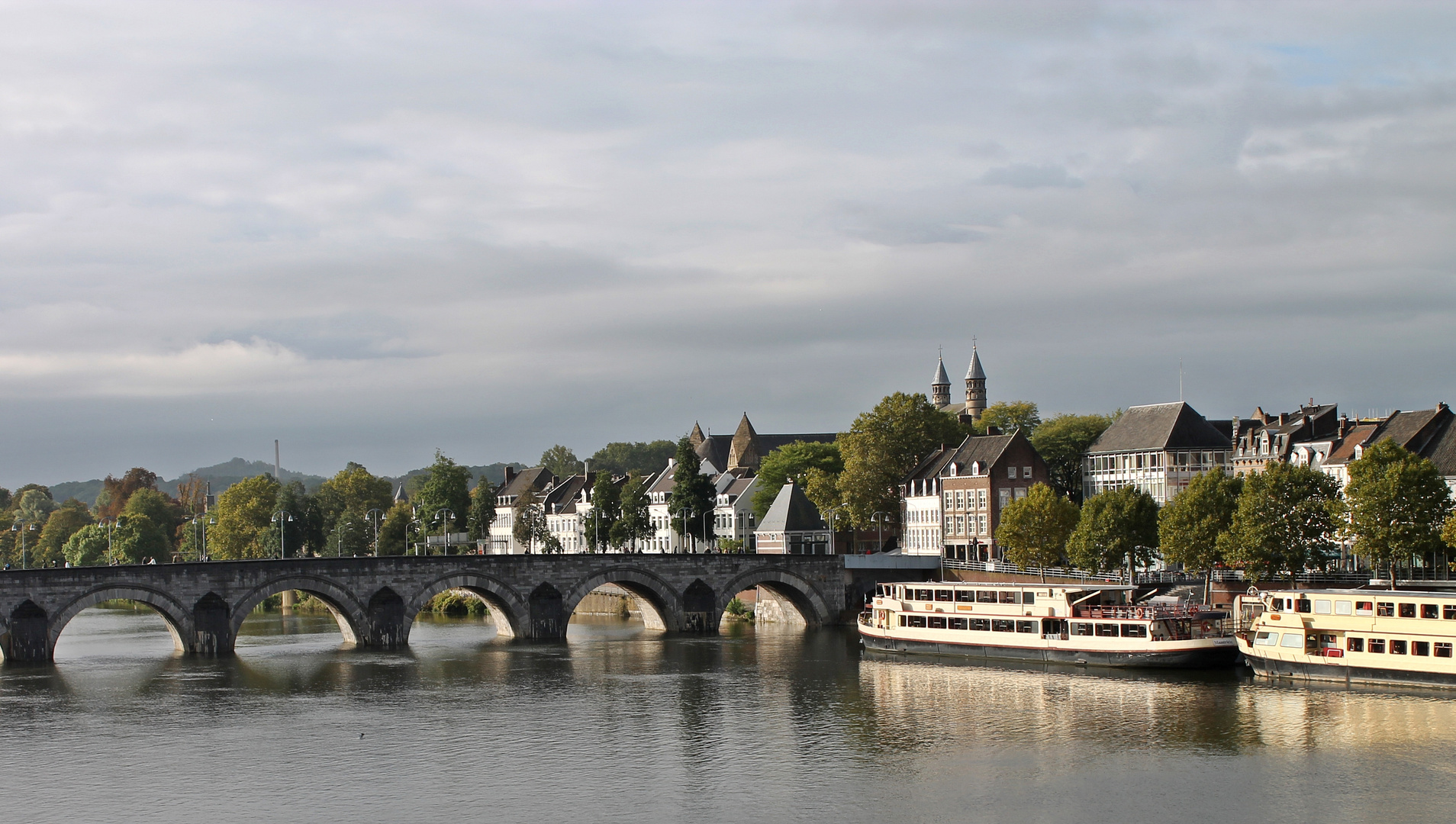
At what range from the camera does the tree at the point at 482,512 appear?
166 m

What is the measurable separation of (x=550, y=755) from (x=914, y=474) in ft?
239

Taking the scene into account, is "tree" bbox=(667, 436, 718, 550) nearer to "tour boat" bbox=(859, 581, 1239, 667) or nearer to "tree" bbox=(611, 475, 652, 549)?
"tree" bbox=(611, 475, 652, 549)

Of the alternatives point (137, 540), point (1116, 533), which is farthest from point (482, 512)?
point (1116, 533)

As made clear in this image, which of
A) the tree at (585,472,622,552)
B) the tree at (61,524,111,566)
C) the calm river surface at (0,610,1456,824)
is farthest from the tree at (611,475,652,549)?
the tree at (61,524,111,566)

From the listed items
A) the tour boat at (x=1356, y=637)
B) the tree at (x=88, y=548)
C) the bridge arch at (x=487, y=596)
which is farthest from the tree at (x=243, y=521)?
the tour boat at (x=1356, y=637)

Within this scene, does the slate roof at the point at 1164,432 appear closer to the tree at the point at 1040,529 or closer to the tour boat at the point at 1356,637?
the tree at the point at 1040,529

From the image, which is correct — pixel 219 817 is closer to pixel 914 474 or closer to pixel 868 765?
pixel 868 765

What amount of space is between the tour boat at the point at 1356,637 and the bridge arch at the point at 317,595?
1974 inches

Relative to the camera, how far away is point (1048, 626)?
77438mm

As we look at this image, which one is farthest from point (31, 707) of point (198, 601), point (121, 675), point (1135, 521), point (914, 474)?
point (914, 474)

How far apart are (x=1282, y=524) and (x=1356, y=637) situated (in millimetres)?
17928

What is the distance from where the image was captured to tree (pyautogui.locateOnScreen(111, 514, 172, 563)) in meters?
167

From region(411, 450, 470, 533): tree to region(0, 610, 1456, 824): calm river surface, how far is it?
75.5m

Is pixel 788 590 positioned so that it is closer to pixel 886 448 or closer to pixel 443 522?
pixel 886 448
